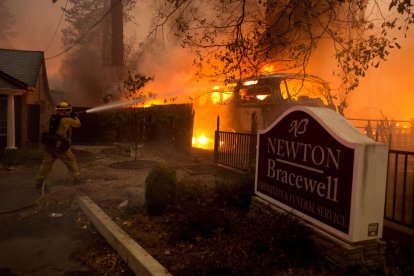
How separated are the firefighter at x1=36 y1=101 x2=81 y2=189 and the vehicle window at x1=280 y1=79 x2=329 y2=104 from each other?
5.92 metres

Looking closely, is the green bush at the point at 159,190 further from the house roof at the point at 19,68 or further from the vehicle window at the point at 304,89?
the house roof at the point at 19,68

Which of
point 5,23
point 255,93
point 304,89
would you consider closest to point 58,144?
point 255,93

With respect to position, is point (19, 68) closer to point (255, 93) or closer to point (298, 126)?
point (255, 93)

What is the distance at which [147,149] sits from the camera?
48.4ft

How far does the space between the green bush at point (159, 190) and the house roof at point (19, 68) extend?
11718 millimetres

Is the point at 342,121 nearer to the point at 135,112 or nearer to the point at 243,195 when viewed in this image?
the point at 243,195

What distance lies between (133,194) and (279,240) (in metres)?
3.23

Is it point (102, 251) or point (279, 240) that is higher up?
point (279, 240)

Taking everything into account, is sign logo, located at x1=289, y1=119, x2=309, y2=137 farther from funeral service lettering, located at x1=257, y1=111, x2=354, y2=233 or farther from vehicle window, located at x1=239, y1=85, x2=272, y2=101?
vehicle window, located at x1=239, y1=85, x2=272, y2=101

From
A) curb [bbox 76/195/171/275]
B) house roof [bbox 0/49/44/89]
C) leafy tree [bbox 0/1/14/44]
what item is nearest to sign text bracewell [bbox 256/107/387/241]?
curb [bbox 76/195/171/275]

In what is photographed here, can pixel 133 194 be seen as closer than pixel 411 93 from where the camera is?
Yes

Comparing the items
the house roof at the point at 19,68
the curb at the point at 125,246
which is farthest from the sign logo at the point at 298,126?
the house roof at the point at 19,68

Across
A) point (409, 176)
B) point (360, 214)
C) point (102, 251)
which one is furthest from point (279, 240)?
point (409, 176)

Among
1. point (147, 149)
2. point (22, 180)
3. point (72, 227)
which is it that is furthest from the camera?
point (147, 149)
